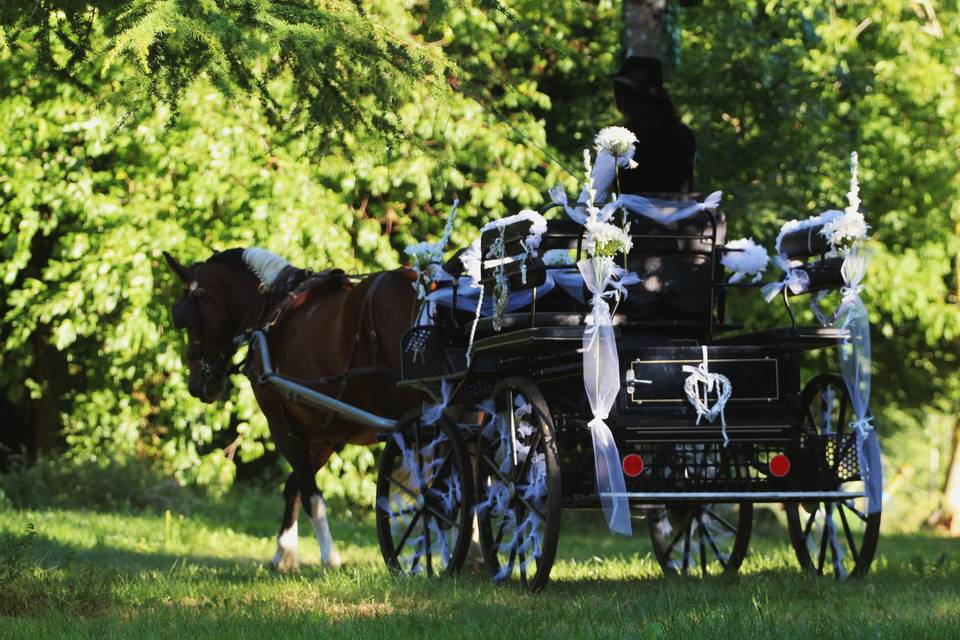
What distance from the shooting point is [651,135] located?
7.66 metres

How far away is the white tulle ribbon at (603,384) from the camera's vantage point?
21.3 feet

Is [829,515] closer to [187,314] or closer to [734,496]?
[734,496]

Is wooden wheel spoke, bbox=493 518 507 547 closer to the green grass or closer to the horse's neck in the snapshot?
the green grass

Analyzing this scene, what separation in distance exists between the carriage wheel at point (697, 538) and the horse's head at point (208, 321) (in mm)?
3406

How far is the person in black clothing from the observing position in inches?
301

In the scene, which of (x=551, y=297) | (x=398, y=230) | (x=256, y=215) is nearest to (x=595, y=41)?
(x=398, y=230)

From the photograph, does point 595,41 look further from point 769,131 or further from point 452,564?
point 452,564

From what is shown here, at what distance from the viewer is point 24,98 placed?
14.1 metres

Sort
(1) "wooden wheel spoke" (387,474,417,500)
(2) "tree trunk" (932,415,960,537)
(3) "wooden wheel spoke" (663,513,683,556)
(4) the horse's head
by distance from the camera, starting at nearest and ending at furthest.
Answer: (1) "wooden wheel spoke" (387,474,417,500)
(3) "wooden wheel spoke" (663,513,683,556)
(4) the horse's head
(2) "tree trunk" (932,415,960,537)

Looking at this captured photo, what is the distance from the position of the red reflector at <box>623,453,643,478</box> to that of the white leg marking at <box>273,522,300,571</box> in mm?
3488

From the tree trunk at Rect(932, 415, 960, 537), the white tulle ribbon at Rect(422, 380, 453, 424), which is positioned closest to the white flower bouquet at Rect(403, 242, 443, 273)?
the white tulle ribbon at Rect(422, 380, 453, 424)

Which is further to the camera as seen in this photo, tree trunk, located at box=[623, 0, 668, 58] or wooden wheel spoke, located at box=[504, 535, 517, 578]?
tree trunk, located at box=[623, 0, 668, 58]

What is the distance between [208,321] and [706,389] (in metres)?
4.63

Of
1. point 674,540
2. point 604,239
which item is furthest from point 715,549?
point 604,239
